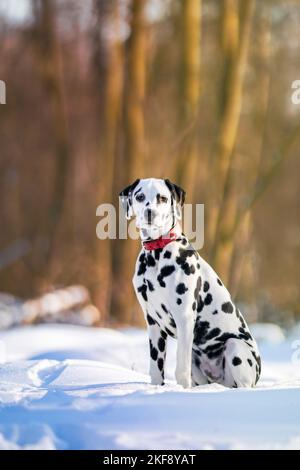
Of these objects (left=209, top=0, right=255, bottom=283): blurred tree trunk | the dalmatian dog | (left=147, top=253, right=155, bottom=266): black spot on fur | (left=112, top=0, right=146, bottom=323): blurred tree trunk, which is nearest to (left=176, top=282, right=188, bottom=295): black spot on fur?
the dalmatian dog

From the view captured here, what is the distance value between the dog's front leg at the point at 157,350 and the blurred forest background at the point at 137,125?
5.95 metres

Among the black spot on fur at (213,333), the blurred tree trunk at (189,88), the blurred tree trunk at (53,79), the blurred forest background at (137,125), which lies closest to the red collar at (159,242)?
the black spot on fur at (213,333)

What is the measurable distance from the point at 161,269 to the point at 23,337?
5.37 m

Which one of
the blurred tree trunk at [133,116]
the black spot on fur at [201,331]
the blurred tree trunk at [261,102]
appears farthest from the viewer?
the blurred tree trunk at [261,102]

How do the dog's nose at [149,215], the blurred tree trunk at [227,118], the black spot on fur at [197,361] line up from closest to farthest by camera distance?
the dog's nose at [149,215], the black spot on fur at [197,361], the blurred tree trunk at [227,118]

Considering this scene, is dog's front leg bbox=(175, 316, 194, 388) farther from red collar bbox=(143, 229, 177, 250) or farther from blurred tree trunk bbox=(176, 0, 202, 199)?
blurred tree trunk bbox=(176, 0, 202, 199)

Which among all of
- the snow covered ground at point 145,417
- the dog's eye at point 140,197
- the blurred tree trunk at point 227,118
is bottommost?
the snow covered ground at point 145,417

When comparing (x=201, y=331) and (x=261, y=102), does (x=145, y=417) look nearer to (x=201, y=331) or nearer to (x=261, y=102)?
(x=201, y=331)

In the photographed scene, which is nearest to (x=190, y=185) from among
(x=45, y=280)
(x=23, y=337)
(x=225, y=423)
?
(x=23, y=337)

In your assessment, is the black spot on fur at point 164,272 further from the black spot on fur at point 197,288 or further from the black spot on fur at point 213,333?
the black spot on fur at point 213,333

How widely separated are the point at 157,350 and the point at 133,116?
8.97 meters

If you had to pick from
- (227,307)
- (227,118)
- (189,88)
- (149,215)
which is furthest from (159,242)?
(189,88)

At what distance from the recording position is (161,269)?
16.5 ft

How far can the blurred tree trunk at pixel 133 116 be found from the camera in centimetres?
1367
